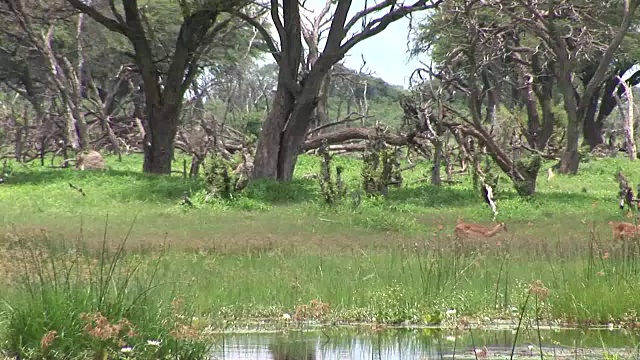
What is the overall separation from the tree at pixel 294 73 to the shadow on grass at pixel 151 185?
91 centimetres

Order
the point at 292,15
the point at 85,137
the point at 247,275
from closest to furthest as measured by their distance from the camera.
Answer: the point at 247,275 → the point at 292,15 → the point at 85,137

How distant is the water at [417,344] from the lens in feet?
24.0

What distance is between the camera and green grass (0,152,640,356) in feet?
27.7

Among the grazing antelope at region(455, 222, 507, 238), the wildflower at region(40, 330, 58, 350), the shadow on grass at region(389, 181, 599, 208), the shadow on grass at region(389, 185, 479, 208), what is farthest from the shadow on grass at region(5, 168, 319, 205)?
the wildflower at region(40, 330, 58, 350)

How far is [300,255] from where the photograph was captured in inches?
505

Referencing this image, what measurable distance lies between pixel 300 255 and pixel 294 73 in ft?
36.3

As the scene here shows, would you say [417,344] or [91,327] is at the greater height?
[91,327]

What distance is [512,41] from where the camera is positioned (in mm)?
36562

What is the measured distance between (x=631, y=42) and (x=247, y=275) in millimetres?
27593

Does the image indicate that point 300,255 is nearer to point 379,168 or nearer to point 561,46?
point 379,168

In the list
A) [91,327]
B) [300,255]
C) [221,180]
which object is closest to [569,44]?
[221,180]

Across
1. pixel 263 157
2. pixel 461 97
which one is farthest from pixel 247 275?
pixel 461 97

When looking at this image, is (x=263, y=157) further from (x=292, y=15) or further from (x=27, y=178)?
(x=27, y=178)

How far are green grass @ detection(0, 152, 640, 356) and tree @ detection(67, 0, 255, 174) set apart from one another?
2.67 meters
